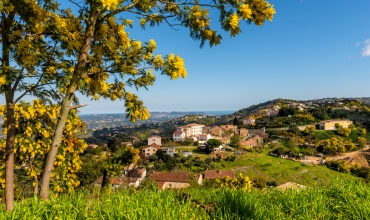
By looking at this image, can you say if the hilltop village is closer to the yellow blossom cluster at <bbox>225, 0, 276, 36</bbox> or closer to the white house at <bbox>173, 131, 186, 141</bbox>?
the white house at <bbox>173, 131, 186, 141</bbox>

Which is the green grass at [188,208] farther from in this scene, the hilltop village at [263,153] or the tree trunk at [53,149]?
the hilltop village at [263,153]

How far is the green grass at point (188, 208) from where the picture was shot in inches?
123

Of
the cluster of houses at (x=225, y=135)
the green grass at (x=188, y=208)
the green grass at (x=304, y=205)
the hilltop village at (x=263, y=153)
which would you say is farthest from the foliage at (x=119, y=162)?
the cluster of houses at (x=225, y=135)

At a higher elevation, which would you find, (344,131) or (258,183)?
(258,183)

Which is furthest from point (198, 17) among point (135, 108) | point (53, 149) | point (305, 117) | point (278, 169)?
point (305, 117)

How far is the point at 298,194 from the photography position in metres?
4.49

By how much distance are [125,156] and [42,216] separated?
28.4ft

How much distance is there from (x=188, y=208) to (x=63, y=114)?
2.81 metres

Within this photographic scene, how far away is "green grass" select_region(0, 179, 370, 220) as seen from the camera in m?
3.13

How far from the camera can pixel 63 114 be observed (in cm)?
456

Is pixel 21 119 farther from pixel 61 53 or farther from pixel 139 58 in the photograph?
pixel 139 58

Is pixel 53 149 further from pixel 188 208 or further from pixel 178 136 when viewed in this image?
pixel 178 136

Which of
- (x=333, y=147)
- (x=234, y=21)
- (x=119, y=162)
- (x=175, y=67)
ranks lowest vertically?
(x=333, y=147)

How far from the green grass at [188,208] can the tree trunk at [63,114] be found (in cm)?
82
